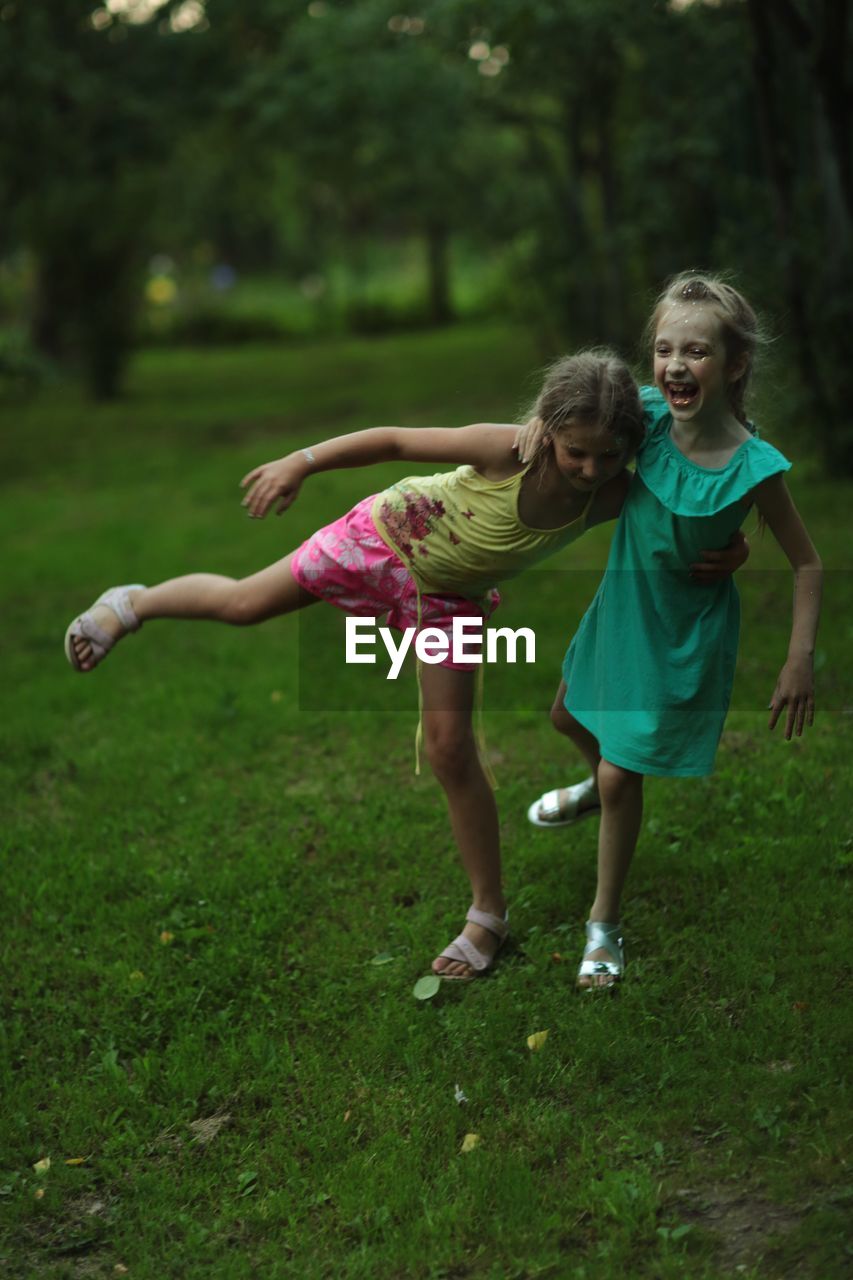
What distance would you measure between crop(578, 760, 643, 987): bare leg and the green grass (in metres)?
0.17

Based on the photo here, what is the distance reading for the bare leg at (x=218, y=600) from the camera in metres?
3.84

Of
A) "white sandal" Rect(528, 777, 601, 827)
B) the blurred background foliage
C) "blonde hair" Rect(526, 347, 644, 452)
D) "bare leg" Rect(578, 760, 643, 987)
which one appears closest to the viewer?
"blonde hair" Rect(526, 347, 644, 452)

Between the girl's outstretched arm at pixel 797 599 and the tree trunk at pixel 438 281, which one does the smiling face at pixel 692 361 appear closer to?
the girl's outstretched arm at pixel 797 599

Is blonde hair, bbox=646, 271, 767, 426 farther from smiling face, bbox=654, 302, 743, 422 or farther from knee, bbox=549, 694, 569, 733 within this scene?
knee, bbox=549, 694, 569, 733

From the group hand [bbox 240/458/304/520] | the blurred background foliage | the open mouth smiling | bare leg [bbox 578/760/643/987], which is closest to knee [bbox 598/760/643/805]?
bare leg [bbox 578/760/643/987]

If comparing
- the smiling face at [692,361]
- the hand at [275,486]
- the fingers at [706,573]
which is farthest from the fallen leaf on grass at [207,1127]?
the smiling face at [692,361]

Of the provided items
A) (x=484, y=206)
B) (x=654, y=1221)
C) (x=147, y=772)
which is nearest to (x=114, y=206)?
(x=484, y=206)

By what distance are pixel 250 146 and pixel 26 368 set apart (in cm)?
933

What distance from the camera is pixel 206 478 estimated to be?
12.3 meters

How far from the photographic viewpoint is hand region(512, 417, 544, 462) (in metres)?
3.34

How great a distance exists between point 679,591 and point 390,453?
0.78 meters

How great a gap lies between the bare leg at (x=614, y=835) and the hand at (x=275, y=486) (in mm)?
1050

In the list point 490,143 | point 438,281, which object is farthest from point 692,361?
point 438,281

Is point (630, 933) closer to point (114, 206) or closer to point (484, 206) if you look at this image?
point (114, 206)
